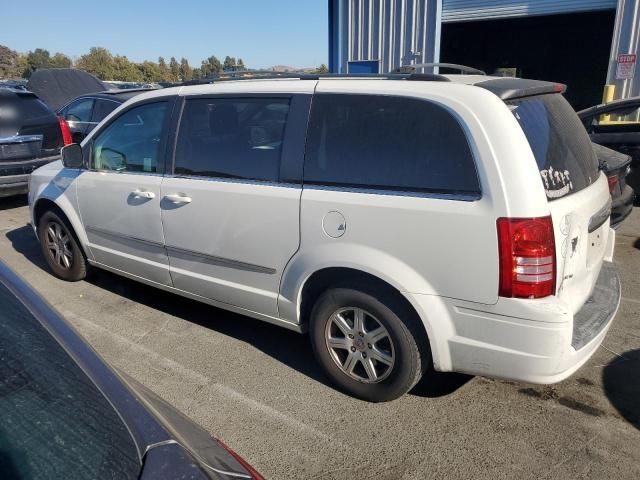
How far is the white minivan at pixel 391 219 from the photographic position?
7.96ft

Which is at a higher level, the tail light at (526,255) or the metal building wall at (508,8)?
the metal building wall at (508,8)

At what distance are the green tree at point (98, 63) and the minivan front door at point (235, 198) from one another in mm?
70036

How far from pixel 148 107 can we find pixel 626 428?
12.3 feet

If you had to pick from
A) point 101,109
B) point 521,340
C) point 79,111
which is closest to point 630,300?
point 521,340

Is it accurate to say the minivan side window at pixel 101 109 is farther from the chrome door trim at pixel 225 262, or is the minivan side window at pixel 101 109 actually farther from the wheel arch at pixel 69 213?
the chrome door trim at pixel 225 262

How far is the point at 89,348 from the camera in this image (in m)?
1.63

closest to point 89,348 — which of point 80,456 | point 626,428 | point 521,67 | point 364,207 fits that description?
point 80,456

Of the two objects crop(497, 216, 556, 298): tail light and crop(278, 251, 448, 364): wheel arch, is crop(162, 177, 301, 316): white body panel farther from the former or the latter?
crop(497, 216, 556, 298): tail light

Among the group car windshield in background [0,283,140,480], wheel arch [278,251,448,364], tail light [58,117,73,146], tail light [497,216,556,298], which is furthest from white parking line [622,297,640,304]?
tail light [58,117,73,146]

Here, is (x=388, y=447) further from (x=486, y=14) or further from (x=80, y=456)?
(x=486, y=14)

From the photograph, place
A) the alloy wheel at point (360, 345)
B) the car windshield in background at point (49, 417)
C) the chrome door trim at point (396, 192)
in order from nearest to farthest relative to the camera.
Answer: the car windshield in background at point (49, 417), the chrome door trim at point (396, 192), the alloy wheel at point (360, 345)

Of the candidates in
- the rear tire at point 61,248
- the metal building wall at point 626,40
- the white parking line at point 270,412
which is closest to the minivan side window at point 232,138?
the white parking line at point 270,412

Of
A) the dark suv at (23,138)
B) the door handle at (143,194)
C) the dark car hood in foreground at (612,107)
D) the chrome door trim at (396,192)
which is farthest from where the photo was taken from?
the dark suv at (23,138)

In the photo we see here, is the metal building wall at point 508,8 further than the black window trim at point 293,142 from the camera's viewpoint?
Yes
